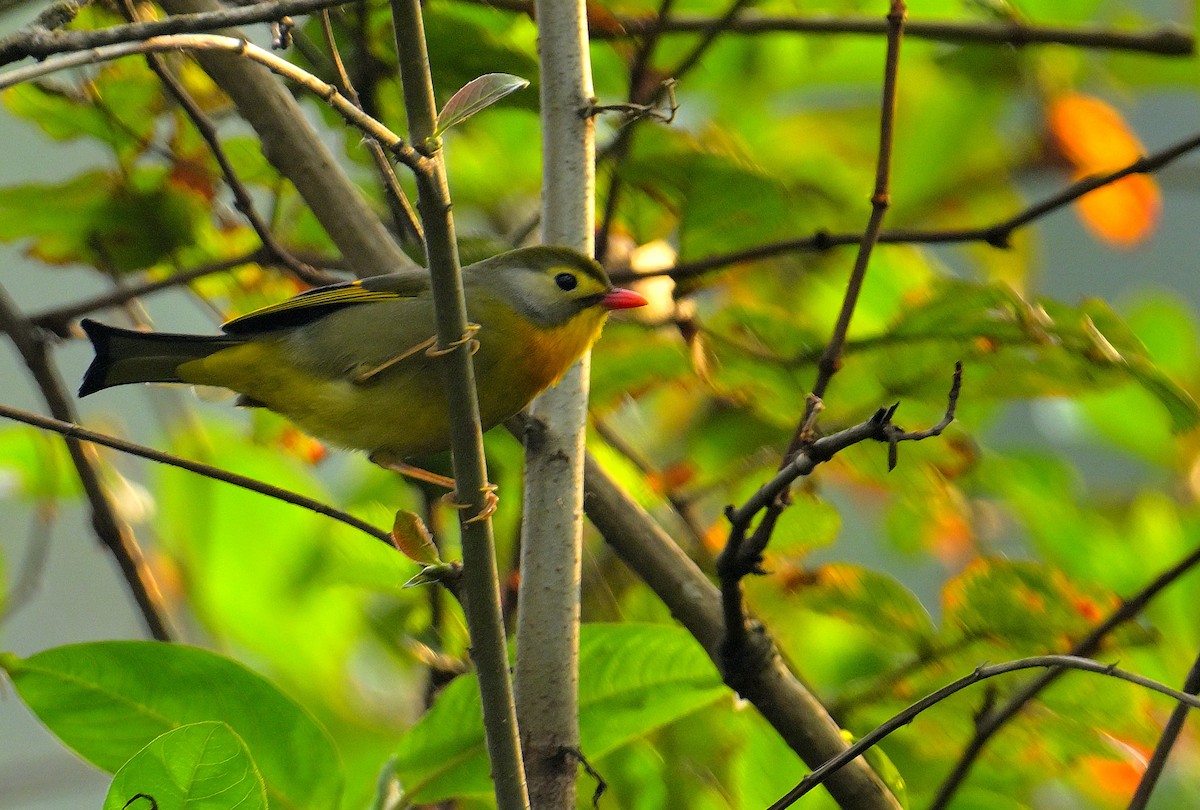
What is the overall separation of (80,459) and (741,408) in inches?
57.5

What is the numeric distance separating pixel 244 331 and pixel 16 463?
1188mm

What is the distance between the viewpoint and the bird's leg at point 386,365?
7.48 ft

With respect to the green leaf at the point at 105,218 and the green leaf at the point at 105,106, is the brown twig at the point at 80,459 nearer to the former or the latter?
the green leaf at the point at 105,218

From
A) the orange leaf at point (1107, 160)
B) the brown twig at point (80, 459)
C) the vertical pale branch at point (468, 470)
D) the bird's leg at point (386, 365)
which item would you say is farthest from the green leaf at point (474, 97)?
the orange leaf at point (1107, 160)

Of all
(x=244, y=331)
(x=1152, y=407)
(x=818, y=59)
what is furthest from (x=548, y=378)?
(x=1152, y=407)

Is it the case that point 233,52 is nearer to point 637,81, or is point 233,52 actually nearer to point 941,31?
point 637,81

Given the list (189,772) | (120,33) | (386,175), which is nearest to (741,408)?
(386,175)

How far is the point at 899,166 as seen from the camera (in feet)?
13.3

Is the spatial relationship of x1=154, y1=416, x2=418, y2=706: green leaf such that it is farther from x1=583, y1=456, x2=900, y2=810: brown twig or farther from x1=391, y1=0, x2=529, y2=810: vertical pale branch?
x1=391, y1=0, x2=529, y2=810: vertical pale branch

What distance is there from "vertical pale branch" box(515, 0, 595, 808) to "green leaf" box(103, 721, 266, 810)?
501mm

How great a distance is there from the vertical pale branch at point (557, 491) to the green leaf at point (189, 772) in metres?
0.50

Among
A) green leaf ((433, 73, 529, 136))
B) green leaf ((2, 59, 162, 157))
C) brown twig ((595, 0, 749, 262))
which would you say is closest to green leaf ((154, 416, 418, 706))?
green leaf ((2, 59, 162, 157))

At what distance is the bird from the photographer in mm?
2404

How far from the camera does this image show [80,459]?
97.3 inches
